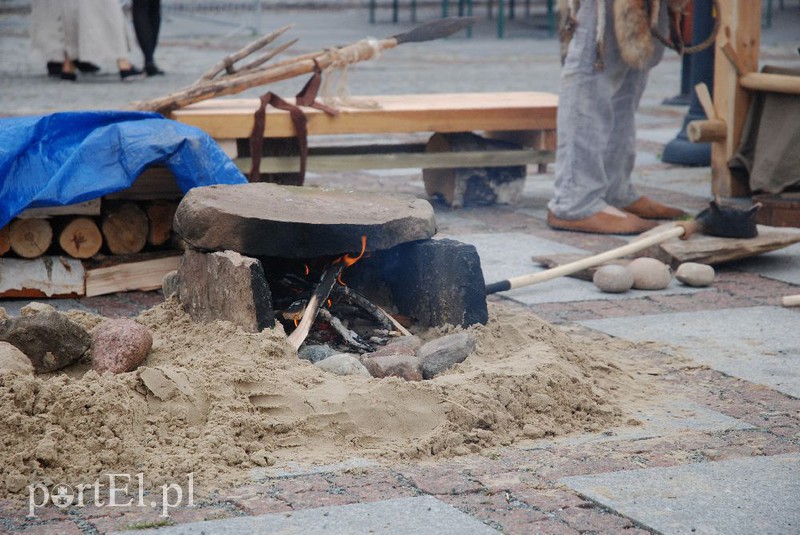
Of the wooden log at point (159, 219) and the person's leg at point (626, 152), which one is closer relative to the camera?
the wooden log at point (159, 219)

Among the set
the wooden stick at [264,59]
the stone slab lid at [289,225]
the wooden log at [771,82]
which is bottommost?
the stone slab lid at [289,225]

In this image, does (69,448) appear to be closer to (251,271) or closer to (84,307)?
(251,271)

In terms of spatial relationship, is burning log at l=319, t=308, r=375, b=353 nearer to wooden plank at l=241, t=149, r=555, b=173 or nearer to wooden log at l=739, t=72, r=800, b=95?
wooden plank at l=241, t=149, r=555, b=173

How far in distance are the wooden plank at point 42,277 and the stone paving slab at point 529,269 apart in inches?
70.8

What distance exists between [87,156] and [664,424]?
266 cm

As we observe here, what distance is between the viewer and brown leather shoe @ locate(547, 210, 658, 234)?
20.9 ft

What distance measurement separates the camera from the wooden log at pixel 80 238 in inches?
199

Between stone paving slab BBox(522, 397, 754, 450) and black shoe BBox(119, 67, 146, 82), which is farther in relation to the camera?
black shoe BBox(119, 67, 146, 82)

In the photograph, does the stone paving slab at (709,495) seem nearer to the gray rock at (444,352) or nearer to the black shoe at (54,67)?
the gray rock at (444,352)

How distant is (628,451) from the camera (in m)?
3.29

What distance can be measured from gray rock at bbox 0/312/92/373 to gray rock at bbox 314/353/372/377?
30.1 inches

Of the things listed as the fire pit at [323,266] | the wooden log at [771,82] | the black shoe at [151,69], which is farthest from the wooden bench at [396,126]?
the black shoe at [151,69]

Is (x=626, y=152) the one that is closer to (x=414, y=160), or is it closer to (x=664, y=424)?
(x=414, y=160)

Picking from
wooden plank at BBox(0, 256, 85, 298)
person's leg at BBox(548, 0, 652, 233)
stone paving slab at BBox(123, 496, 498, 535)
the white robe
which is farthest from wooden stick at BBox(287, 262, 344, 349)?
the white robe
